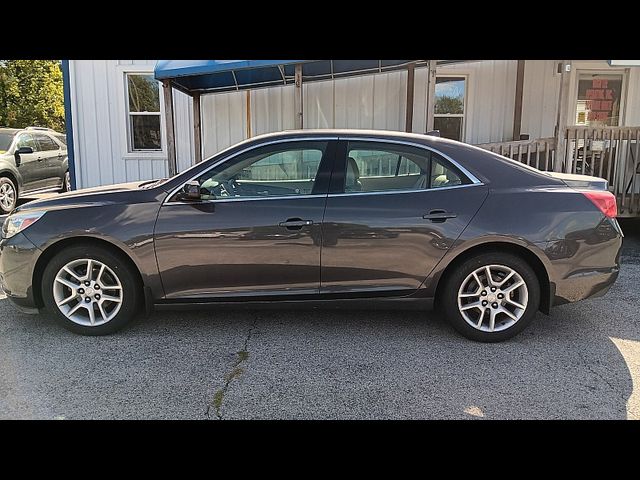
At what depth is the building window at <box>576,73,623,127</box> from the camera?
928 cm

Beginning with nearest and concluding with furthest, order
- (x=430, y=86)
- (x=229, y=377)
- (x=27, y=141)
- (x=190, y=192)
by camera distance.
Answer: (x=229, y=377)
(x=190, y=192)
(x=430, y=86)
(x=27, y=141)

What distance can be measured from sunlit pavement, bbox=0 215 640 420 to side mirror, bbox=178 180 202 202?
110cm

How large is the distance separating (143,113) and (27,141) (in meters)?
3.45

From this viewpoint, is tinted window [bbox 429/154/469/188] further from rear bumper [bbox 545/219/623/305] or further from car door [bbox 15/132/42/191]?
car door [bbox 15/132/42/191]

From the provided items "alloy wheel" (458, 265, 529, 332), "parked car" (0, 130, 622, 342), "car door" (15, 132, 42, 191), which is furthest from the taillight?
"car door" (15, 132, 42, 191)

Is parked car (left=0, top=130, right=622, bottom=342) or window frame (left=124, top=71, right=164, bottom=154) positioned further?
window frame (left=124, top=71, right=164, bottom=154)

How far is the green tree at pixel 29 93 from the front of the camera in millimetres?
17578

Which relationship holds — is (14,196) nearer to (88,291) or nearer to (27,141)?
(27,141)

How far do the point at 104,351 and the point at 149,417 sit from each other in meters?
1.09

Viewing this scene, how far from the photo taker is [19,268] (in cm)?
407

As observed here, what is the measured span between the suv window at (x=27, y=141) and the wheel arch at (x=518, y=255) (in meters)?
10.2

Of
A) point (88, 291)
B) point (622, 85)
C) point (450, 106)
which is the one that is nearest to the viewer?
point (88, 291)

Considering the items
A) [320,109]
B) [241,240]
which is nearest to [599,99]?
[320,109]
